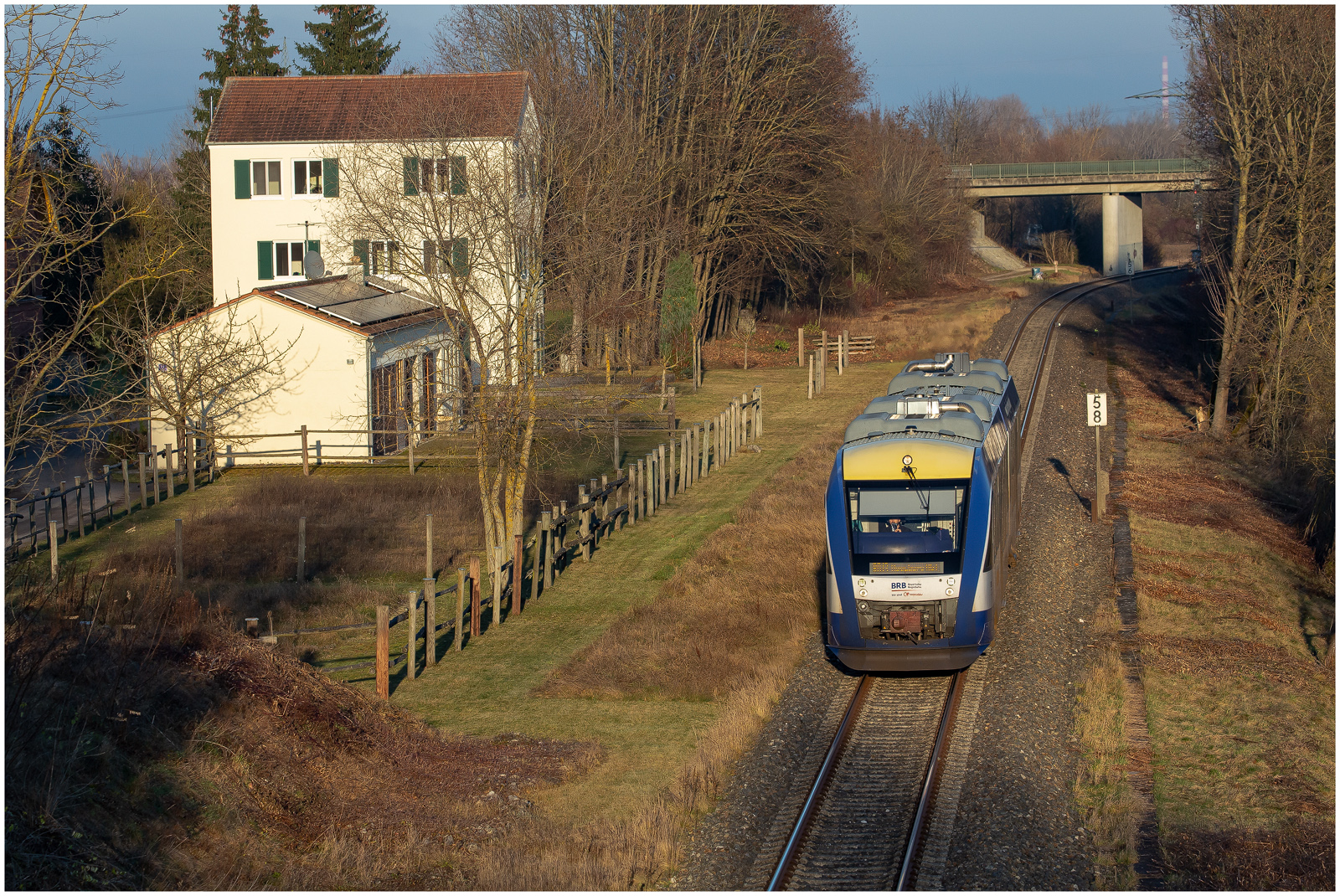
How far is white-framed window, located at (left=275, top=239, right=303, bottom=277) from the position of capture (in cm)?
3975

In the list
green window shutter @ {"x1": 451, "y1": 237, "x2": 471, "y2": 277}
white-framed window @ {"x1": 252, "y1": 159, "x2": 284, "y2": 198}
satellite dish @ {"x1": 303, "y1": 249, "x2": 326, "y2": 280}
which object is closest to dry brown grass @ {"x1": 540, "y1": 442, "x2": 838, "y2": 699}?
green window shutter @ {"x1": 451, "y1": 237, "x2": 471, "y2": 277}

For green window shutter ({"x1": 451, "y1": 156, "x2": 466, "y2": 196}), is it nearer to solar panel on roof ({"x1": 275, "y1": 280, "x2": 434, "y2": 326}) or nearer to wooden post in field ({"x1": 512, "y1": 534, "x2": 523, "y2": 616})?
wooden post in field ({"x1": 512, "y1": 534, "x2": 523, "y2": 616})

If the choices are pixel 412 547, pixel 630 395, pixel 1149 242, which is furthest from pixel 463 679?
pixel 1149 242

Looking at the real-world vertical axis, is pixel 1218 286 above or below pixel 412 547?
above

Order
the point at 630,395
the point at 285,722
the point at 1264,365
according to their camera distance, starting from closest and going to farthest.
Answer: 1. the point at 285,722
2. the point at 1264,365
3. the point at 630,395

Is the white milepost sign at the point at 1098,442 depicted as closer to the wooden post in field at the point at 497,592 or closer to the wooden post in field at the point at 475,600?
the wooden post in field at the point at 497,592

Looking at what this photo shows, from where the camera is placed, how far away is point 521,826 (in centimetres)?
1061

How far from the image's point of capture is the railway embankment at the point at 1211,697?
1018 centimetres

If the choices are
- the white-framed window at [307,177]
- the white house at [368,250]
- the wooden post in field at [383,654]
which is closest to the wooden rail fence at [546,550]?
the wooden post in field at [383,654]

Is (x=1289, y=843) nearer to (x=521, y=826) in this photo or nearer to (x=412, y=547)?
(x=521, y=826)

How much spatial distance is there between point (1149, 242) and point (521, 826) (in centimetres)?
8580

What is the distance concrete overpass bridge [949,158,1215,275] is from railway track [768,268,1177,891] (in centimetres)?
6285

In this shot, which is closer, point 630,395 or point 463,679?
point 463,679

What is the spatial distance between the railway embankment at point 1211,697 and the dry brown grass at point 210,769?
577 cm
